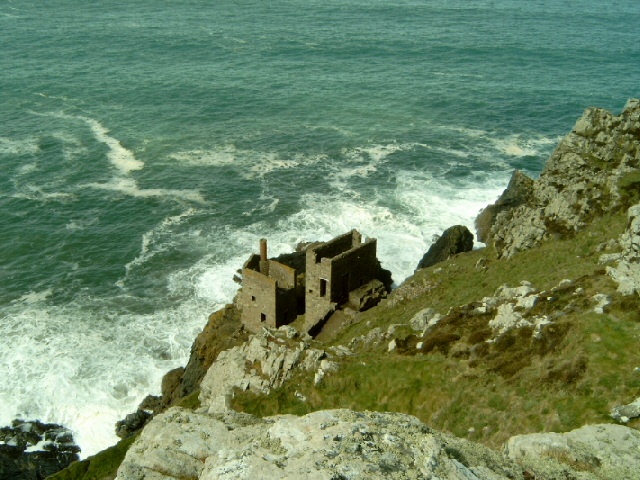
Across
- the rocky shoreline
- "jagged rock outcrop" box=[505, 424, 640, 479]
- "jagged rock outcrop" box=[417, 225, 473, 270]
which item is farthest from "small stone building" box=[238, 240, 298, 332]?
"jagged rock outcrop" box=[505, 424, 640, 479]

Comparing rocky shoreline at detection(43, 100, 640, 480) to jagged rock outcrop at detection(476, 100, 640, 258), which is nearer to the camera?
rocky shoreline at detection(43, 100, 640, 480)

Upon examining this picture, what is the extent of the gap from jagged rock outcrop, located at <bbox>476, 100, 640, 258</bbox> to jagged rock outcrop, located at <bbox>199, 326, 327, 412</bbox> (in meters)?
25.3

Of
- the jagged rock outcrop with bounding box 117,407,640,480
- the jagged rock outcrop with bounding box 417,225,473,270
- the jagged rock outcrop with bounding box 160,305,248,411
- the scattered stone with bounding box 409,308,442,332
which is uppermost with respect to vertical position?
the jagged rock outcrop with bounding box 117,407,640,480

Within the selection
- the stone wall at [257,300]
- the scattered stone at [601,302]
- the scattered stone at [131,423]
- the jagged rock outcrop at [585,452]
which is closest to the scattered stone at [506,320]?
the scattered stone at [601,302]

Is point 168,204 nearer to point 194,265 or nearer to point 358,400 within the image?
point 194,265

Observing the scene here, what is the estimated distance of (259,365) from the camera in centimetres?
4491

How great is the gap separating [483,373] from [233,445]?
19950 millimetres

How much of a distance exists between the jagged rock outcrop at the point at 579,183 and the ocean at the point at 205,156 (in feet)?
49.3

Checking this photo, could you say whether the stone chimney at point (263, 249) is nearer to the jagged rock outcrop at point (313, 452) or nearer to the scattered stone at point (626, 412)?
the scattered stone at point (626, 412)

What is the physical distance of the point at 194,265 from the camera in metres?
79.8

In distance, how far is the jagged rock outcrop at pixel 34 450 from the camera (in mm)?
52750

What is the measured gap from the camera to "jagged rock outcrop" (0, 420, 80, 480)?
5275 centimetres

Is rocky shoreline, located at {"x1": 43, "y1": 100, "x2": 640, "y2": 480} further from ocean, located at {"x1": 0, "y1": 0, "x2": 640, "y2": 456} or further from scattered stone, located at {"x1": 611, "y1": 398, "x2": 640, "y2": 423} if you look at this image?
ocean, located at {"x1": 0, "y1": 0, "x2": 640, "y2": 456}

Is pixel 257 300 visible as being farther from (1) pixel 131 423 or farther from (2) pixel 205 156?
(2) pixel 205 156
